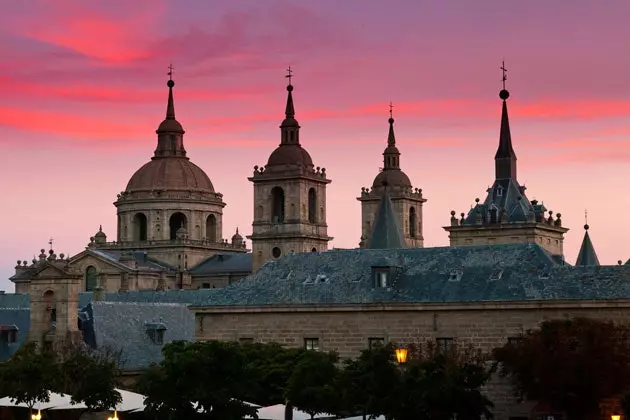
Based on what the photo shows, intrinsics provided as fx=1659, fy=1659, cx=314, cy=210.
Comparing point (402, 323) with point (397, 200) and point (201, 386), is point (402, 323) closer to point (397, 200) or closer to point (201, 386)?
point (201, 386)

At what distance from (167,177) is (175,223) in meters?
4.53

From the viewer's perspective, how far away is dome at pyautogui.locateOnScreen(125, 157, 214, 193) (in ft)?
481

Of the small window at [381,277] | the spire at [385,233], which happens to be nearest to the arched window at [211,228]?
the spire at [385,233]

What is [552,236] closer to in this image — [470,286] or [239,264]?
[239,264]

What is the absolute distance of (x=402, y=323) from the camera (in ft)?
214

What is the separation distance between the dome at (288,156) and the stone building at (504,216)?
24379mm

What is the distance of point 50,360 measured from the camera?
6519 centimetres

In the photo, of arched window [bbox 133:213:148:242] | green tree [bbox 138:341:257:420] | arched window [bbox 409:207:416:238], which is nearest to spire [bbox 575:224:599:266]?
arched window [bbox 409:207:416:238]

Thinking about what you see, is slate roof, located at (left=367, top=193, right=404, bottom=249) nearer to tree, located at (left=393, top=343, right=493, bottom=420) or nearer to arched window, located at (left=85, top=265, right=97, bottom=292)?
tree, located at (left=393, top=343, right=493, bottom=420)

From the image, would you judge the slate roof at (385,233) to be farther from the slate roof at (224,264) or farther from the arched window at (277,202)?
the slate roof at (224,264)

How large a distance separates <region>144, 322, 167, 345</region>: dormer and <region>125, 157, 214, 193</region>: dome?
214 feet

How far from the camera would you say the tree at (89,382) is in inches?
2441

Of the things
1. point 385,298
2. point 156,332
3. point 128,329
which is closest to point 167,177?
point 156,332

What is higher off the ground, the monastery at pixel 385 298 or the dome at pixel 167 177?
the dome at pixel 167 177
